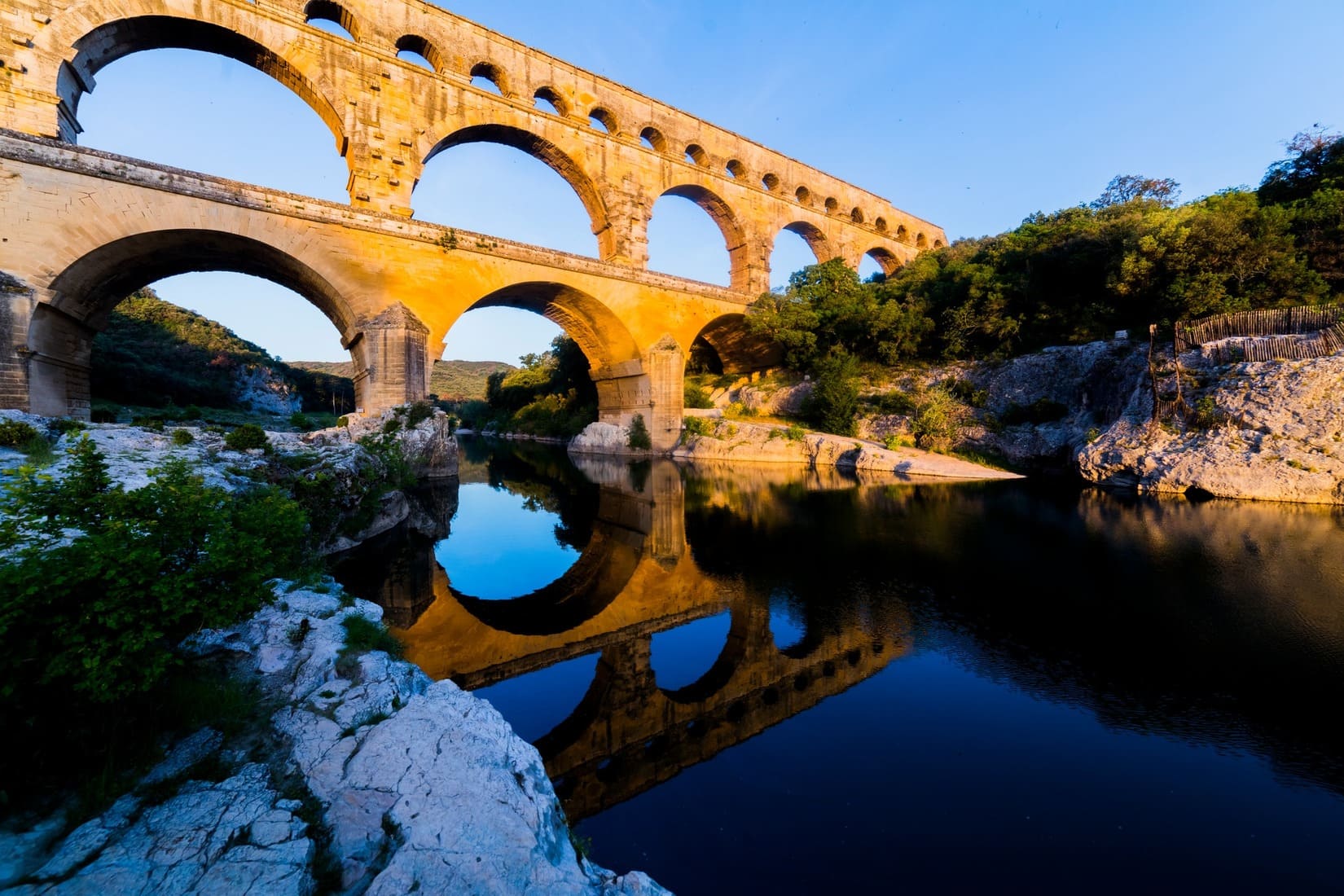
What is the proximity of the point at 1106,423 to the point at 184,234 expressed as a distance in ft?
94.8

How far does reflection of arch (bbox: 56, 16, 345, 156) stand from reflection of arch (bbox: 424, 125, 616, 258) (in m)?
3.95

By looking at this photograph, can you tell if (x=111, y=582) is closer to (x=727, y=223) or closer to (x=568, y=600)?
(x=568, y=600)

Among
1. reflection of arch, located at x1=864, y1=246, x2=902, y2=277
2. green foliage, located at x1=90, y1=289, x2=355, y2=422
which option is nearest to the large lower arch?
green foliage, located at x1=90, y1=289, x2=355, y2=422

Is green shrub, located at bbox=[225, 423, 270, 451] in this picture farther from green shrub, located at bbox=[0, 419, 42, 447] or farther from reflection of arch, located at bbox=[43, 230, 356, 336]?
reflection of arch, located at bbox=[43, 230, 356, 336]

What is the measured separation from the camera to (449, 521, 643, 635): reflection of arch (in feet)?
19.9

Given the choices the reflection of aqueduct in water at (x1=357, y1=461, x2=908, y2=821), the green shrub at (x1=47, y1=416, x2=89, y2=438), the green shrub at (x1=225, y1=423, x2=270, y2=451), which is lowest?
the reflection of aqueduct in water at (x1=357, y1=461, x2=908, y2=821)

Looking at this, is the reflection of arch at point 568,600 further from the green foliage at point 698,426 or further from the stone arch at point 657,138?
the stone arch at point 657,138

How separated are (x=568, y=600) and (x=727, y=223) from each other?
85.9ft

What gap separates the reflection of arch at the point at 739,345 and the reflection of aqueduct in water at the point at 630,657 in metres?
21.4

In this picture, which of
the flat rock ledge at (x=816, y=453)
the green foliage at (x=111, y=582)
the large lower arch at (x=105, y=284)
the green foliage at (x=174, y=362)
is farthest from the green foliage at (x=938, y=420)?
the green foliage at (x=174, y=362)

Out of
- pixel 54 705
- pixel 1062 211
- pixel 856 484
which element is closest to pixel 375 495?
pixel 54 705

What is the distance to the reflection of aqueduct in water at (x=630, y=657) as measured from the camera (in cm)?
367

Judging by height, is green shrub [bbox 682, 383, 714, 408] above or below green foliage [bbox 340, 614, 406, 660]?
above

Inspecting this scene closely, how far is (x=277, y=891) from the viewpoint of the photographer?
1764mm
